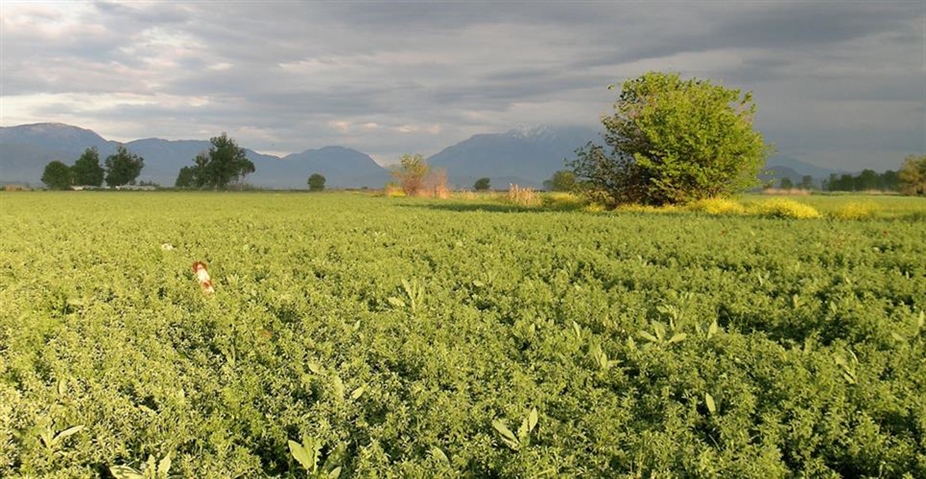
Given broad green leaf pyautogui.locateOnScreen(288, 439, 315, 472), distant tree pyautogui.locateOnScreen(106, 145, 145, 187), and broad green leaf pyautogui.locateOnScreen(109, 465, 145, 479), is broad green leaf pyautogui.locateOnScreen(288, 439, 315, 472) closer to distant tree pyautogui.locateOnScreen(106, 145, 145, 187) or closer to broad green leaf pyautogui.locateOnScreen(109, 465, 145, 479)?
broad green leaf pyautogui.locateOnScreen(109, 465, 145, 479)

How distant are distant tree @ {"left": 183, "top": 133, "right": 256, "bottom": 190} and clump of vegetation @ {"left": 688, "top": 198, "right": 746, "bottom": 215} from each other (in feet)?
312

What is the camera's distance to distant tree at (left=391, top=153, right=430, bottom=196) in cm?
5272

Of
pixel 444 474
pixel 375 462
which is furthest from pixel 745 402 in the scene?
pixel 375 462

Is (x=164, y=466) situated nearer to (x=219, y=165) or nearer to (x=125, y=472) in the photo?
(x=125, y=472)

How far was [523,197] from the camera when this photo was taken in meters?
36.0

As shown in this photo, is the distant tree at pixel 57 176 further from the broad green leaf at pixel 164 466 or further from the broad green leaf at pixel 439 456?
the broad green leaf at pixel 439 456

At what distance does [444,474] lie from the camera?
3.55 m

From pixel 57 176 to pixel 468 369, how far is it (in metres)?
121

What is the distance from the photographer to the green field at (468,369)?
376cm

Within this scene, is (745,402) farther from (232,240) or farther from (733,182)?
(733,182)

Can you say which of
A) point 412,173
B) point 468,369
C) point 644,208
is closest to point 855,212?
point 644,208

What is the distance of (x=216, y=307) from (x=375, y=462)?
13.4 feet

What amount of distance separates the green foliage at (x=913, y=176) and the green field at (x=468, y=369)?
6293 cm

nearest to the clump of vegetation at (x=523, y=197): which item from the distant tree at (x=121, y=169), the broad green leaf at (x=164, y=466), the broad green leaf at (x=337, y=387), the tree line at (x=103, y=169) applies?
the broad green leaf at (x=337, y=387)
